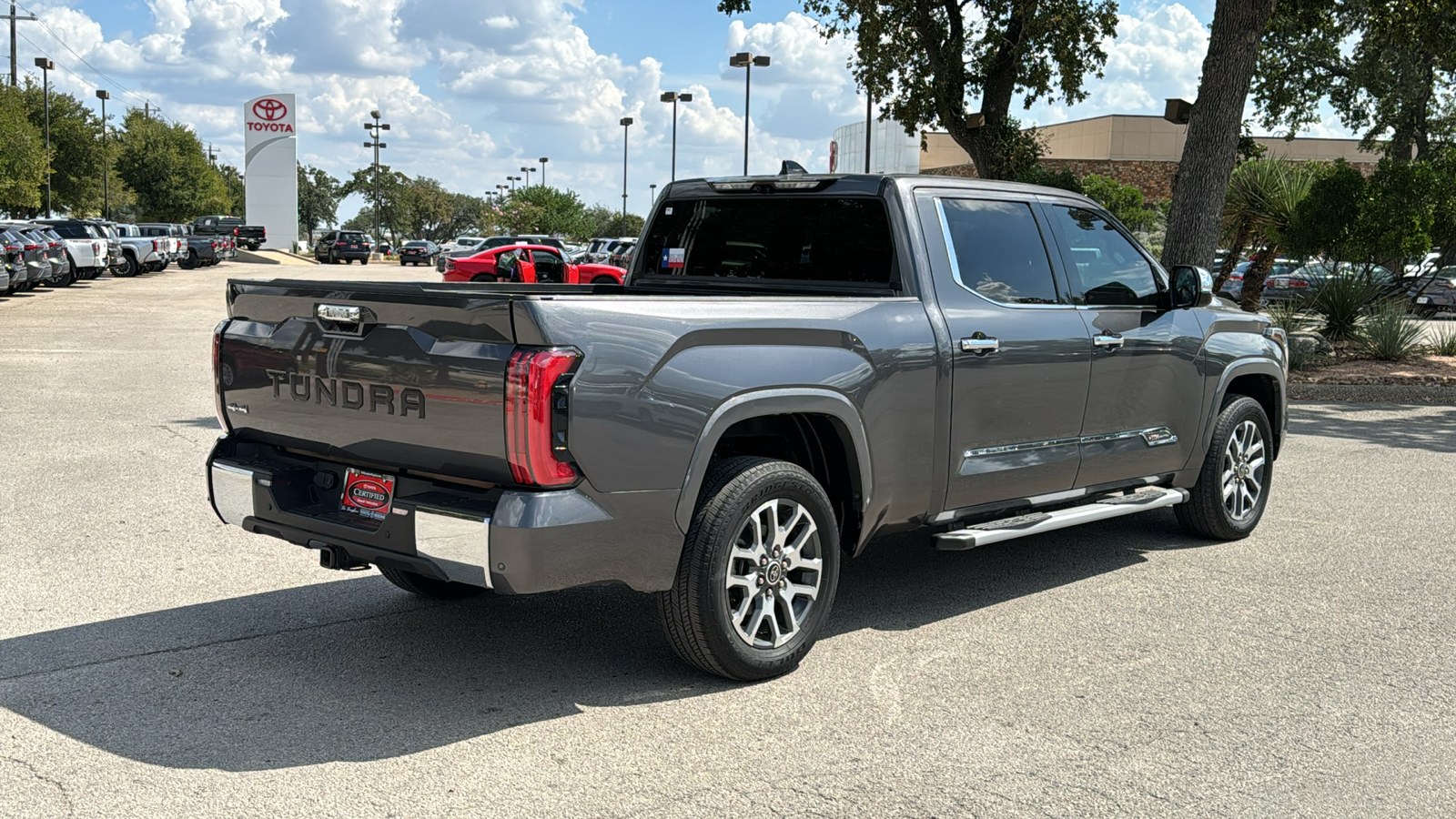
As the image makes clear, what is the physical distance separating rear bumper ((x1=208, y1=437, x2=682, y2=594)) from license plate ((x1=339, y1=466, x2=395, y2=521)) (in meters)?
0.04

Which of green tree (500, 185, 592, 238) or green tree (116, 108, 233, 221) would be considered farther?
green tree (500, 185, 592, 238)

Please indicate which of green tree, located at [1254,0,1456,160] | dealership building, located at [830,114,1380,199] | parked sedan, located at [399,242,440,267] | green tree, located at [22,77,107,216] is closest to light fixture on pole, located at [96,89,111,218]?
green tree, located at [22,77,107,216]

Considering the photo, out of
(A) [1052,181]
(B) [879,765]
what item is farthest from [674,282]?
(A) [1052,181]

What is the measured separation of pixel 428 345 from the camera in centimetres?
430

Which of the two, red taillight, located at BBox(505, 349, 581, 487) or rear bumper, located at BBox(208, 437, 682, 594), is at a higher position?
red taillight, located at BBox(505, 349, 581, 487)

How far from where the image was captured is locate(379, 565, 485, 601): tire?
19.2 feet

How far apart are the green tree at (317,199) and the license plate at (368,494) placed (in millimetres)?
156684

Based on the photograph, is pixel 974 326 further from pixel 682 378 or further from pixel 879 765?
pixel 879 765

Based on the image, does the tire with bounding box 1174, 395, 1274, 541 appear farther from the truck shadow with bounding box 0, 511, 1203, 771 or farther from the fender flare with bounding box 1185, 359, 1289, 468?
the truck shadow with bounding box 0, 511, 1203, 771

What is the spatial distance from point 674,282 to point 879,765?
300 cm

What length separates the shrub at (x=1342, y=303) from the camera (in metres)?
17.3

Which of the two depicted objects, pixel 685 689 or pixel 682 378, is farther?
pixel 685 689

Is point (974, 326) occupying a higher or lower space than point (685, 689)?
higher

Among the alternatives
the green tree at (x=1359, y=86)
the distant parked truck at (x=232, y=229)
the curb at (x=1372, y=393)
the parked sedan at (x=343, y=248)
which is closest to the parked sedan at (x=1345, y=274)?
the curb at (x=1372, y=393)
